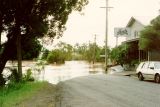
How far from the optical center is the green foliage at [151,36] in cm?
4222

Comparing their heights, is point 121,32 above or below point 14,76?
→ above

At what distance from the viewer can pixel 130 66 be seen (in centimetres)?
5497

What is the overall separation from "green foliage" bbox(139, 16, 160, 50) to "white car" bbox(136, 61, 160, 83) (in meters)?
8.71

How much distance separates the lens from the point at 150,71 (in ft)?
106

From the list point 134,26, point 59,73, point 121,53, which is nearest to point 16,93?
point 59,73

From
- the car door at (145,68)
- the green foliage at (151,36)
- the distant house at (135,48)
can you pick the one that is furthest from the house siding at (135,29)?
the car door at (145,68)

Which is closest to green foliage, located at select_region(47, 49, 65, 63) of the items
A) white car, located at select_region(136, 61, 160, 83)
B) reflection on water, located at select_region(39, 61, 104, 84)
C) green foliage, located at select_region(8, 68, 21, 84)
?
reflection on water, located at select_region(39, 61, 104, 84)

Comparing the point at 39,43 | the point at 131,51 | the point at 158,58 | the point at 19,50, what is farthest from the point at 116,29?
the point at 19,50

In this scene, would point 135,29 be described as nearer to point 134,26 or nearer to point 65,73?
point 134,26

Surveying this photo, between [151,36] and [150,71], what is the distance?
10.7 meters

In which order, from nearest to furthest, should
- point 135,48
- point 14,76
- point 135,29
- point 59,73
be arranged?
point 14,76 → point 59,73 → point 135,48 → point 135,29

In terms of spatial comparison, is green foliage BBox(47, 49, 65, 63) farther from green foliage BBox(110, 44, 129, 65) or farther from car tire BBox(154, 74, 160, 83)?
car tire BBox(154, 74, 160, 83)

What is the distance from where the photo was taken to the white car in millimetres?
31281

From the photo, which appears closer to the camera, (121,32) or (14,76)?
(14,76)
